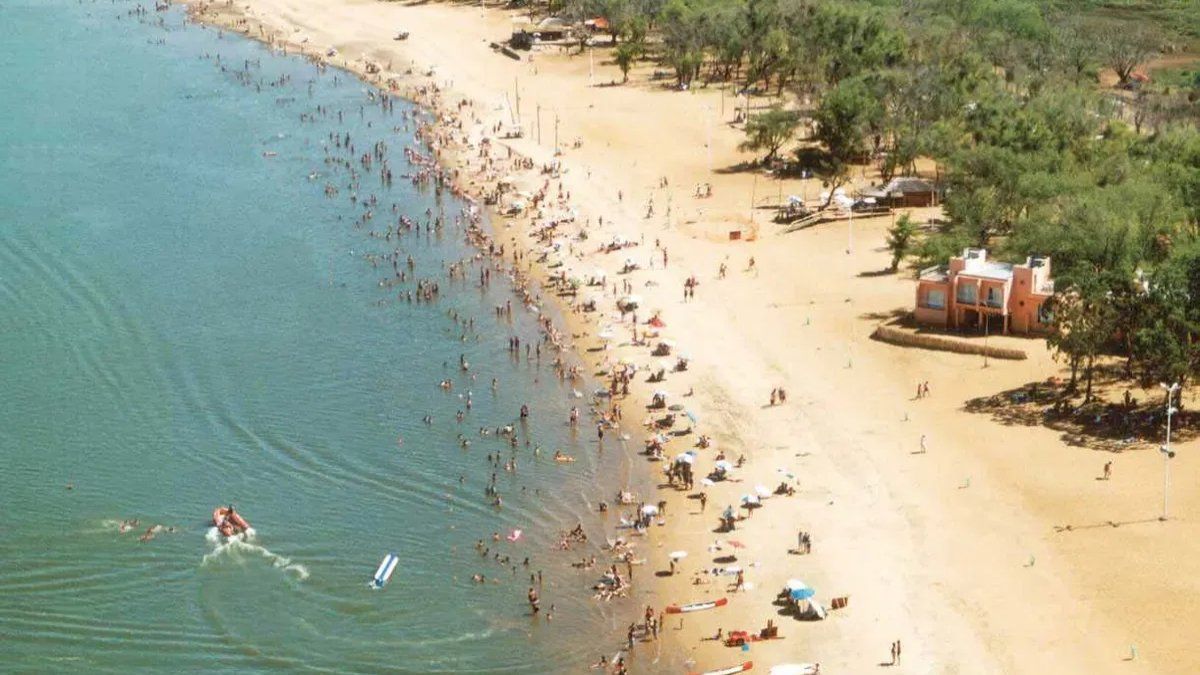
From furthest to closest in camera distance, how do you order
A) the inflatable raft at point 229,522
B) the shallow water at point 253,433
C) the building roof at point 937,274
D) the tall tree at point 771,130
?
1. the tall tree at point 771,130
2. the building roof at point 937,274
3. the inflatable raft at point 229,522
4. the shallow water at point 253,433

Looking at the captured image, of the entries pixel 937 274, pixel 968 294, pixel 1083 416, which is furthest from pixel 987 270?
pixel 1083 416

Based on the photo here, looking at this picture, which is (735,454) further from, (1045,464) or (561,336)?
(561,336)

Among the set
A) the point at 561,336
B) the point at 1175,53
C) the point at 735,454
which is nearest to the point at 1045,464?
the point at 735,454

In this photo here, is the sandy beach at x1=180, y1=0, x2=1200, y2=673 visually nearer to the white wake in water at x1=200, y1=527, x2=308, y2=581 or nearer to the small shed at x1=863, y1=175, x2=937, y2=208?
the small shed at x1=863, y1=175, x2=937, y2=208

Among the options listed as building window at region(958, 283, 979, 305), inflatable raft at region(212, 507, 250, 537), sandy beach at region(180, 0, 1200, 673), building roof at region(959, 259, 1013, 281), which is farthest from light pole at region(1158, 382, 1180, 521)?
inflatable raft at region(212, 507, 250, 537)

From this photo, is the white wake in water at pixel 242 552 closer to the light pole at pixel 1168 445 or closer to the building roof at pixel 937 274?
the light pole at pixel 1168 445

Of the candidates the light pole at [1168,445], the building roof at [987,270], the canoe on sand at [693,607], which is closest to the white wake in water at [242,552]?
the canoe on sand at [693,607]
